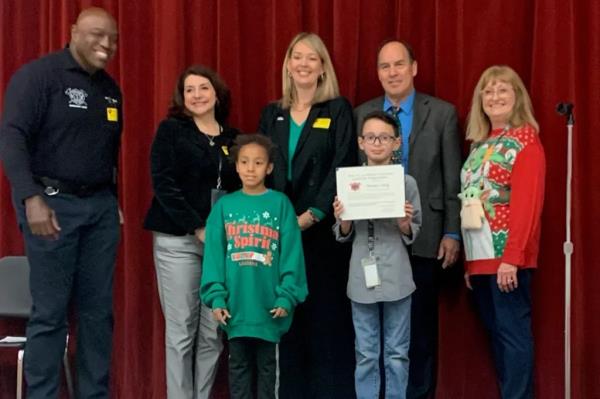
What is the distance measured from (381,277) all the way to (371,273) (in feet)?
0.17

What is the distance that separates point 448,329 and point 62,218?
6.39 ft

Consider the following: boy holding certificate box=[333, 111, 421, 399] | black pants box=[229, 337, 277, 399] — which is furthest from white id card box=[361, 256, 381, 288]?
black pants box=[229, 337, 277, 399]

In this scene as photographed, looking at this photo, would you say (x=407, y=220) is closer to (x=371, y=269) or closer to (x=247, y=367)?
(x=371, y=269)

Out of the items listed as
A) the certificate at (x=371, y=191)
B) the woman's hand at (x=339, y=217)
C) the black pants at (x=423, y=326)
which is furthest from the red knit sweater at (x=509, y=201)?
the woman's hand at (x=339, y=217)

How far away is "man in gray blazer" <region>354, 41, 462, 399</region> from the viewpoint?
3268 mm

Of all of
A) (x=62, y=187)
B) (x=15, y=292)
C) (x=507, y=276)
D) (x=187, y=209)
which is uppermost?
(x=62, y=187)

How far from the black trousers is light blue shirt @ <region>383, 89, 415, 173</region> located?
0.50 m

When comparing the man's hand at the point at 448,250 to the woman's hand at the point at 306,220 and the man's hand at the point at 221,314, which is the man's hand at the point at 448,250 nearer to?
the woman's hand at the point at 306,220

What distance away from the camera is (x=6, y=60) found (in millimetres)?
3918

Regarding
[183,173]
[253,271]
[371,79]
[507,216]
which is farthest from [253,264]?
[371,79]

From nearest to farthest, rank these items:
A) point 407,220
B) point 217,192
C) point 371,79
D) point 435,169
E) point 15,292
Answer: point 407,220 < point 217,192 < point 435,169 < point 15,292 < point 371,79

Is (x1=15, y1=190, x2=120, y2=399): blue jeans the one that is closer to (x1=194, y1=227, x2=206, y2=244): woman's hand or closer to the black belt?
the black belt

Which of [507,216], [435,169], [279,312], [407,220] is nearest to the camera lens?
[279,312]

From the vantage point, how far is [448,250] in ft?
10.7
